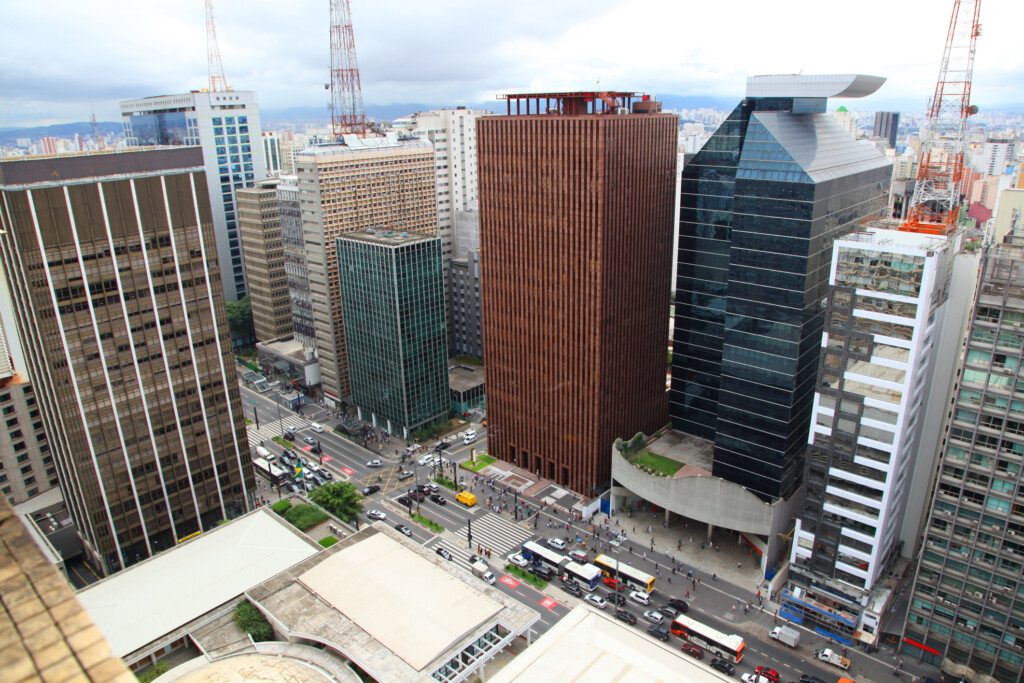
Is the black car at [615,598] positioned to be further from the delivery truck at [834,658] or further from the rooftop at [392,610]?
the delivery truck at [834,658]

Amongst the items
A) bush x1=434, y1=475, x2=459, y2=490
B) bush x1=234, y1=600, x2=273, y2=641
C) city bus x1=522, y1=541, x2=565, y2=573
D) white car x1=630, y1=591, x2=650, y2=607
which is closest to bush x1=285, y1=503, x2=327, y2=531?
bush x1=234, y1=600, x2=273, y2=641

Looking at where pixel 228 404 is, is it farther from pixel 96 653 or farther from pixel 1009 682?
pixel 1009 682

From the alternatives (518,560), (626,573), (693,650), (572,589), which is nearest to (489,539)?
(518,560)

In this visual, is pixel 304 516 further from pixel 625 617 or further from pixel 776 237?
pixel 776 237

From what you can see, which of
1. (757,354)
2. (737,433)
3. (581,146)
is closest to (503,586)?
(737,433)

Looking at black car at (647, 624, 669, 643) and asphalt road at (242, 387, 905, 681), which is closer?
asphalt road at (242, 387, 905, 681)

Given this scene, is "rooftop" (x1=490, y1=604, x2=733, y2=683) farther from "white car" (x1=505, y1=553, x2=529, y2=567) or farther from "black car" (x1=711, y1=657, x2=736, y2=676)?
"white car" (x1=505, y1=553, x2=529, y2=567)
